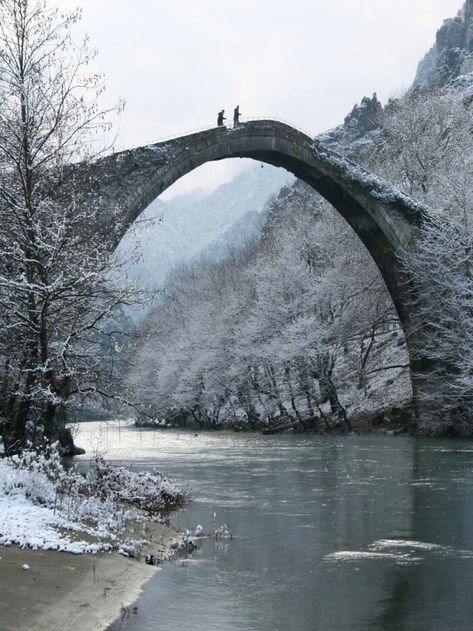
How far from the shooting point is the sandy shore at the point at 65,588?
7.04 m

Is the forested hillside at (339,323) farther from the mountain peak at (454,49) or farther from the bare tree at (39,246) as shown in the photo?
the mountain peak at (454,49)

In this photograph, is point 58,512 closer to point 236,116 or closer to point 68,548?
point 68,548

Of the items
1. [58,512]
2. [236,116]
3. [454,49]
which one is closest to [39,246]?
[58,512]

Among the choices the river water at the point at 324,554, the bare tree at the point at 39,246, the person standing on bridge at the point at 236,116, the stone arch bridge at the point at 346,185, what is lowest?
the river water at the point at 324,554

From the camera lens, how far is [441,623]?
7.70 meters

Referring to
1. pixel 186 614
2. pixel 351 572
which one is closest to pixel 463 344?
pixel 351 572

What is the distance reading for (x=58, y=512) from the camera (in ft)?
35.7

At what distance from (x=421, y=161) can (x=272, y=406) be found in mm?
18854

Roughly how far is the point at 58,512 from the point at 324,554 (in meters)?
3.73

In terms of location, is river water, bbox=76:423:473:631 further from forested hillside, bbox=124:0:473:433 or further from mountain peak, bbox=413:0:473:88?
mountain peak, bbox=413:0:473:88

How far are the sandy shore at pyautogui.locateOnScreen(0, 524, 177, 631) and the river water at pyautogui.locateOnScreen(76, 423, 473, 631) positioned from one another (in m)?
0.29

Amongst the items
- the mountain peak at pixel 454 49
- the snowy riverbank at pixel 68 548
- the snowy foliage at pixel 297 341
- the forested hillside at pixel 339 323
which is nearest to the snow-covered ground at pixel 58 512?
the snowy riverbank at pixel 68 548

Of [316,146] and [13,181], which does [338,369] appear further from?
[13,181]

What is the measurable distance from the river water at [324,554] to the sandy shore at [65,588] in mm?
286
